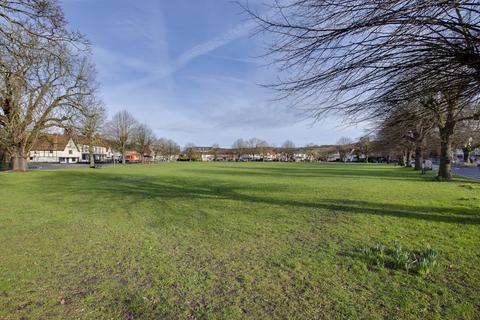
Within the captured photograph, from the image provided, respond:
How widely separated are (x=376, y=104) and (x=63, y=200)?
11.5m

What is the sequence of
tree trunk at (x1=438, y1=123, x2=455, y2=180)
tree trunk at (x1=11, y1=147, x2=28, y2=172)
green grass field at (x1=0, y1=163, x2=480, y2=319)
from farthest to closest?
tree trunk at (x1=11, y1=147, x2=28, y2=172) → tree trunk at (x1=438, y1=123, x2=455, y2=180) → green grass field at (x1=0, y1=163, x2=480, y2=319)

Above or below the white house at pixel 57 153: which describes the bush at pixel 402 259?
below

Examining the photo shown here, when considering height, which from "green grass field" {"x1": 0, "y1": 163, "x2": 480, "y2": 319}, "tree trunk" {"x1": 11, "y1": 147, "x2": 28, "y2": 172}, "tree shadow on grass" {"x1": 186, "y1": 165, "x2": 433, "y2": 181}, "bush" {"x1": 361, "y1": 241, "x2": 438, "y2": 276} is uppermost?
"tree trunk" {"x1": 11, "y1": 147, "x2": 28, "y2": 172}

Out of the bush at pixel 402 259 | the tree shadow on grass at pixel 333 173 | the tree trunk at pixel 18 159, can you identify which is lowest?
the tree shadow on grass at pixel 333 173

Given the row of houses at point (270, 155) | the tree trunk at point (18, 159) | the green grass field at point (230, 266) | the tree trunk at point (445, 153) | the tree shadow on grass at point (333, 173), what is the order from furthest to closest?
the row of houses at point (270, 155)
the tree trunk at point (18, 159)
the tree shadow on grass at point (333, 173)
the tree trunk at point (445, 153)
the green grass field at point (230, 266)

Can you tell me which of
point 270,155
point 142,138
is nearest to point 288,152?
point 270,155

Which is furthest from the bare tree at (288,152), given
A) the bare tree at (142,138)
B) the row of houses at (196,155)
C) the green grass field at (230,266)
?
the green grass field at (230,266)

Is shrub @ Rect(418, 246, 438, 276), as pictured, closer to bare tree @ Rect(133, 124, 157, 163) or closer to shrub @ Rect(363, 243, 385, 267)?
shrub @ Rect(363, 243, 385, 267)

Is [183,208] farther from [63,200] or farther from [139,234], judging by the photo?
[63,200]

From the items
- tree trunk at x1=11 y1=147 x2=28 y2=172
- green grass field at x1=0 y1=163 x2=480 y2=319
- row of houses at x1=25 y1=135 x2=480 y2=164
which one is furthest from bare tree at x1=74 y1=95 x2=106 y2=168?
row of houses at x1=25 y1=135 x2=480 y2=164

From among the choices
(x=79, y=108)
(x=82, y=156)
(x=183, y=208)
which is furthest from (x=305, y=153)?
(x=183, y=208)

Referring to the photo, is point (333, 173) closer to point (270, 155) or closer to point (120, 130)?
point (120, 130)

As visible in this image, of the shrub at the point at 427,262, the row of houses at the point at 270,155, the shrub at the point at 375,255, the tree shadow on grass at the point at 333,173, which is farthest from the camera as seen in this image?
the row of houses at the point at 270,155

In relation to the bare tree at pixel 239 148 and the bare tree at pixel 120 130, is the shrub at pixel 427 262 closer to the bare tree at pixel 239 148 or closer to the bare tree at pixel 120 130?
the bare tree at pixel 120 130
